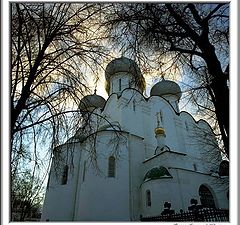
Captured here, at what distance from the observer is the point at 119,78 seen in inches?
597

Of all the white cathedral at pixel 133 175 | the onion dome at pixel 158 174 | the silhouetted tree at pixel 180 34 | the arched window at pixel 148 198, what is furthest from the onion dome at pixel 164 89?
the silhouetted tree at pixel 180 34

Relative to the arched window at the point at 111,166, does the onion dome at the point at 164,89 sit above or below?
above

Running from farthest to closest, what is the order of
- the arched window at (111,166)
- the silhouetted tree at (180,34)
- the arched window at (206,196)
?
1. the arched window at (206,196)
2. the arched window at (111,166)
3. the silhouetted tree at (180,34)

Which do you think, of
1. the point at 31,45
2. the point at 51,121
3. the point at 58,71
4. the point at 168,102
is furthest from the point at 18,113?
the point at 168,102

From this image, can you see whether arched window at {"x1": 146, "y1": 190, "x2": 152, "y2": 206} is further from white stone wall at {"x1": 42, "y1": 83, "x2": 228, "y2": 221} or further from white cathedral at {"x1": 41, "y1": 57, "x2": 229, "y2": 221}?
white stone wall at {"x1": 42, "y1": 83, "x2": 228, "y2": 221}

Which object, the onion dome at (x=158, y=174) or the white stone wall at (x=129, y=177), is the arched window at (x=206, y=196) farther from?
the onion dome at (x=158, y=174)

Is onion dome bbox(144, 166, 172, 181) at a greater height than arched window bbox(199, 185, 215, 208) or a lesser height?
greater

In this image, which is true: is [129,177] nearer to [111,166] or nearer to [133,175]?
[133,175]

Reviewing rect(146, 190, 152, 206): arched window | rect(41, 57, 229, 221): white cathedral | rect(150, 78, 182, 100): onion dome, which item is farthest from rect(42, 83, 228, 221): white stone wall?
rect(150, 78, 182, 100): onion dome

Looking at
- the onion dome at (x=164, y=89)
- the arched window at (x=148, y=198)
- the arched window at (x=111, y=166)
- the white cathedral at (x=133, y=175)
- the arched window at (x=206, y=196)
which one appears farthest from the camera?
the onion dome at (x=164, y=89)

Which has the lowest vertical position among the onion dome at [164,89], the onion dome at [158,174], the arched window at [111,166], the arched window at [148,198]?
the arched window at [148,198]

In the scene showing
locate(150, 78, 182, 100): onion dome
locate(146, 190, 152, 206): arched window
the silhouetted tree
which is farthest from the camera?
locate(150, 78, 182, 100): onion dome

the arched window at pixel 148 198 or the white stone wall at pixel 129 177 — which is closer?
the white stone wall at pixel 129 177

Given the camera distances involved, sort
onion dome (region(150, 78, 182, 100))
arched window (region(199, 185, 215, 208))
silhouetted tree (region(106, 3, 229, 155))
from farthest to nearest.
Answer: onion dome (region(150, 78, 182, 100))
arched window (region(199, 185, 215, 208))
silhouetted tree (region(106, 3, 229, 155))
